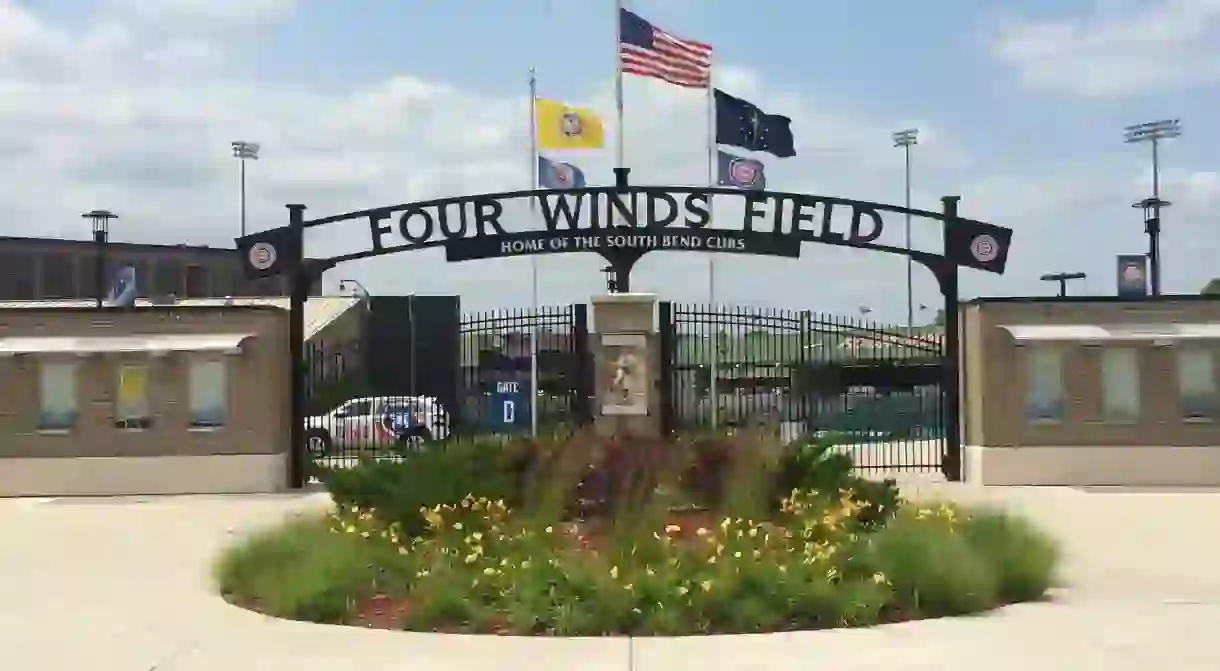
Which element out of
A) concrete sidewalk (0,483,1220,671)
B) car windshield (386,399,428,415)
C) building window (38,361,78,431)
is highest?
building window (38,361,78,431)

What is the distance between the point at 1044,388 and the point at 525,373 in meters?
8.76

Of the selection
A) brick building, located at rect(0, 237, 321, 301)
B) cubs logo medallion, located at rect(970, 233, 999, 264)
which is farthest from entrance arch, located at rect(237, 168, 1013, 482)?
brick building, located at rect(0, 237, 321, 301)

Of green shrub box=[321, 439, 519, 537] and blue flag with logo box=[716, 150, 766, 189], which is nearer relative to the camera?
green shrub box=[321, 439, 519, 537]

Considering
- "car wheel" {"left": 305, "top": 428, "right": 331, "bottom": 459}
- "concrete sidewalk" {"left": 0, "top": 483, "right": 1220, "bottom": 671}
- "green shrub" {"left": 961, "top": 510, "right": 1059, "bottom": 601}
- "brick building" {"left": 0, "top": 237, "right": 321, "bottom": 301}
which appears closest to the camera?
"concrete sidewalk" {"left": 0, "top": 483, "right": 1220, "bottom": 671}

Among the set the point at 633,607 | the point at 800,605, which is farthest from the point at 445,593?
the point at 800,605

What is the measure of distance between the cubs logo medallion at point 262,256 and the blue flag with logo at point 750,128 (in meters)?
7.72

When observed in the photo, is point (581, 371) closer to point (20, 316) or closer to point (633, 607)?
point (20, 316)

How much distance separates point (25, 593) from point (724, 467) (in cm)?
659

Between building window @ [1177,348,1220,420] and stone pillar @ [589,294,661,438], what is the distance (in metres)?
8.91

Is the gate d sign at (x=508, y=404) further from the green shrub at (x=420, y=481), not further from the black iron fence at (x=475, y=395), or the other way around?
the green shrub at (x=420, y=481)

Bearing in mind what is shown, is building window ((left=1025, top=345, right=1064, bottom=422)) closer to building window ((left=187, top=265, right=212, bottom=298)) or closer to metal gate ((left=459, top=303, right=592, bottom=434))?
metal gate ((left=459, top=303, right=592, bottom=434))

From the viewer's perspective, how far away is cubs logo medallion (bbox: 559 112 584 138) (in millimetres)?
24250

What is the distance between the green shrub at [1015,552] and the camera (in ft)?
37.2

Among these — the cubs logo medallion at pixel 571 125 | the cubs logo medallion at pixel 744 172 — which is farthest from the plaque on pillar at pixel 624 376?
the cubs logo medallion at pixel 571 125
